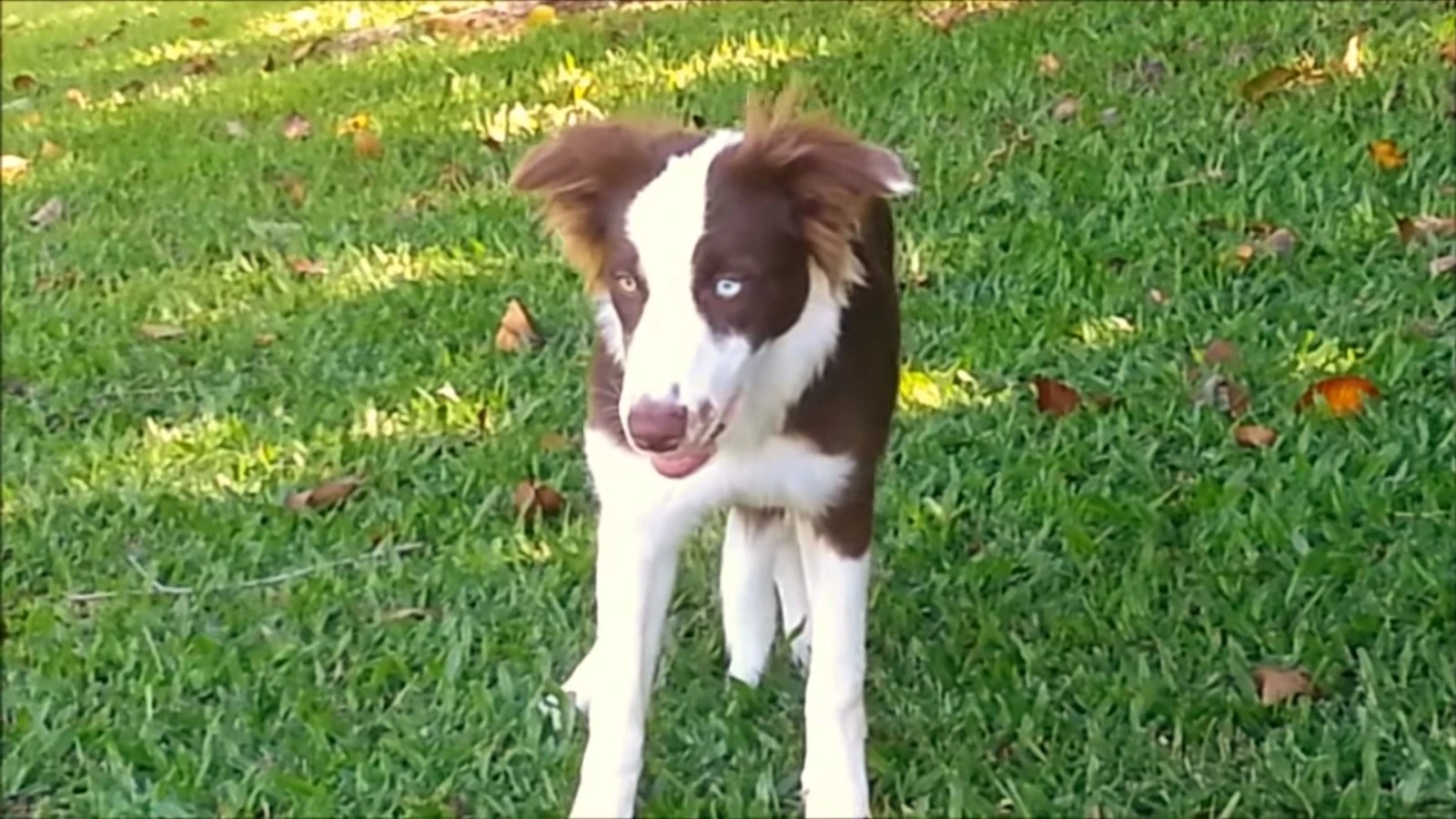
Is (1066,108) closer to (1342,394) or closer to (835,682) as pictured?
(1342,394)

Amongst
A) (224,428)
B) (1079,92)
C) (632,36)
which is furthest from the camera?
(632,36)

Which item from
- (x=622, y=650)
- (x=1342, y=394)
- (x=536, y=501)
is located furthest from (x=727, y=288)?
(x=1342, y=394)

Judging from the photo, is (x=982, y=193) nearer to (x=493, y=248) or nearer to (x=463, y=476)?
(x=493, y=248)

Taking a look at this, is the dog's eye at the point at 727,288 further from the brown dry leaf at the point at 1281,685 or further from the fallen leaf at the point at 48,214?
the fallen leaf at the point at 48,214

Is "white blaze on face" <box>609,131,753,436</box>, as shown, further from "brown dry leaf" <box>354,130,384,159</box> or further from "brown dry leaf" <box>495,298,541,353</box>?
"brown dry leaf" <box>354,130,384,159</box>

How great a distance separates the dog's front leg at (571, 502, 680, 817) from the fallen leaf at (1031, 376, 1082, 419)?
1743mm

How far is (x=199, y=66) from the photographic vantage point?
10.5 metres

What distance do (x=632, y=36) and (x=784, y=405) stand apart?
6080mm

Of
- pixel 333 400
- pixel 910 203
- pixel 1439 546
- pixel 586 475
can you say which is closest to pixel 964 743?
pixel 1439 546

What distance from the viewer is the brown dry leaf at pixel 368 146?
8.13 m

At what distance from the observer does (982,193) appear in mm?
6695

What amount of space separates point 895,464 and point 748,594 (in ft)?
3.41

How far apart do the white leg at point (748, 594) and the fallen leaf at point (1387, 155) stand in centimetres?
298

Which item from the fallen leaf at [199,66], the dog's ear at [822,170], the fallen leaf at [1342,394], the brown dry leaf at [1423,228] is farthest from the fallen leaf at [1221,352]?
the fallen leaf at [199,66]
